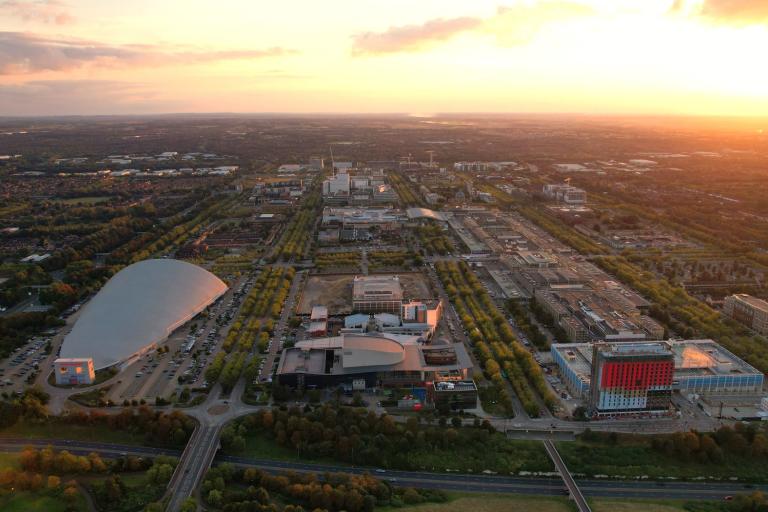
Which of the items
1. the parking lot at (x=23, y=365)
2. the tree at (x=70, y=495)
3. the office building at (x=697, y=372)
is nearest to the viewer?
the tree at (x=70, y=495)

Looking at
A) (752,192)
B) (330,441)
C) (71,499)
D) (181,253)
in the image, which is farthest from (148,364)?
(752,192)

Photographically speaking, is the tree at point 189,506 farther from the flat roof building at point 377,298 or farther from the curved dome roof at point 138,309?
the flat roof building at point 377,298

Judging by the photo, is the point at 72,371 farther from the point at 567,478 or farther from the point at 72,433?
the point at 567,478

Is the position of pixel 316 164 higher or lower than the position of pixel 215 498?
higher

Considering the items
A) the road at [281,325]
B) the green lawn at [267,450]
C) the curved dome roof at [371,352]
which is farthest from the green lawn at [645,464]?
the road at [281,325]

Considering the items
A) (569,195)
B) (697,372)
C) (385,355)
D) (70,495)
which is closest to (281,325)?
(385,355)

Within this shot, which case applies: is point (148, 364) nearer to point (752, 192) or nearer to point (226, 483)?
point (226, 483)

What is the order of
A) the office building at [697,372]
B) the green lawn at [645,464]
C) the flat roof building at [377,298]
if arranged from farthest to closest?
the flat roof building at [377,298], the office building at [697,372], the green lawn at [645,464]
